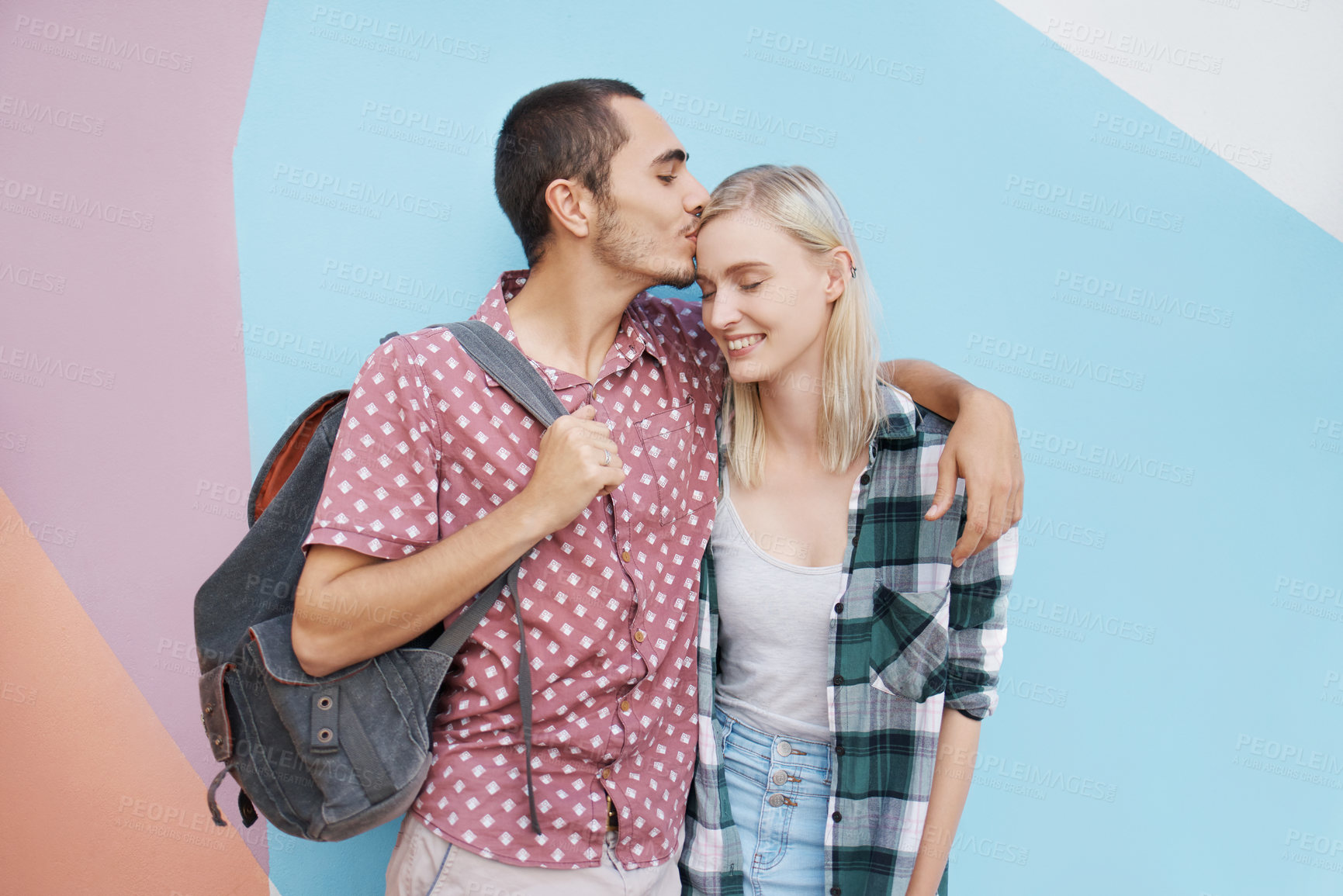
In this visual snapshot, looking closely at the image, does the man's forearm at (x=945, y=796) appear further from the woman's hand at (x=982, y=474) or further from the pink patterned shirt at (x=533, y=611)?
the pink patterned shirt at (x=533, y=611)

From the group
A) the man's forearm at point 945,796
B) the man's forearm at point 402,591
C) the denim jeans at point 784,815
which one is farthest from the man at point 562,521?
the man's forearm at point 945,796

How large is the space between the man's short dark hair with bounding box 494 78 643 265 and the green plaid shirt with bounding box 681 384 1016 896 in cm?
91

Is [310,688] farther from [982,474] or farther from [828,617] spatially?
[982,474]

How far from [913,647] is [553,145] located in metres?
1.42

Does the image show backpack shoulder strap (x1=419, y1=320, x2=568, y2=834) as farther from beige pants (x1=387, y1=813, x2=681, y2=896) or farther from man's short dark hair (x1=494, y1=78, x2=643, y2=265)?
man's short dark hair (x1=494, y1=78, x2=643, y2=265)

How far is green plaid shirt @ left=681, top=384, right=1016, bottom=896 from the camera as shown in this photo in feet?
5.89

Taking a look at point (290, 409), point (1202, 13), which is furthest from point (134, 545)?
point (1202, 13)

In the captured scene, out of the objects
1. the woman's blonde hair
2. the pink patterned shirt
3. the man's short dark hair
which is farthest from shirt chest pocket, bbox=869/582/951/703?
the man's short dark hair

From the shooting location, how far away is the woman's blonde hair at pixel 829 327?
73.2 inches

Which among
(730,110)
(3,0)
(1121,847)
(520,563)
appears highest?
(3,0)

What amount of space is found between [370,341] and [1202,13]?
2.43 metres

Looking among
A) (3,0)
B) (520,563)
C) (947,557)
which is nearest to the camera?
(520,563)

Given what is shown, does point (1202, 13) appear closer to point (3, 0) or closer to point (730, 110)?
point (730, 110)

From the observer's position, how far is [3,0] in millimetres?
2133
